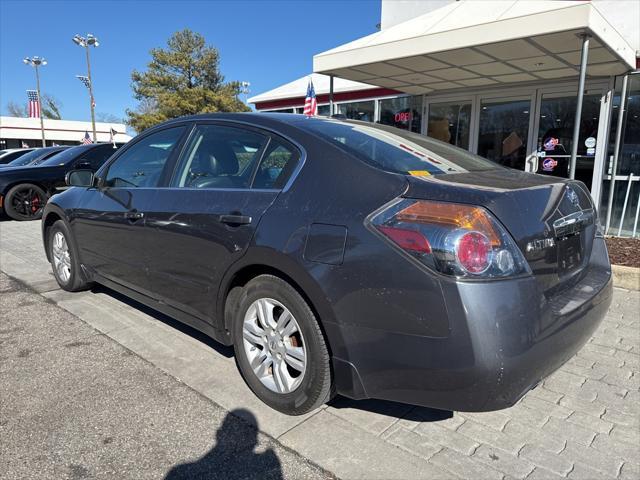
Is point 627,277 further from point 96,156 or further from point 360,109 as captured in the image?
point 96,156

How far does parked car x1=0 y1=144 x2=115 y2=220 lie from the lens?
9.32 m

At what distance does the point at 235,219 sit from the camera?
255 cm

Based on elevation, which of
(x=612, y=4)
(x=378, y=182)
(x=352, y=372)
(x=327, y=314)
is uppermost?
(x=612, y=4)

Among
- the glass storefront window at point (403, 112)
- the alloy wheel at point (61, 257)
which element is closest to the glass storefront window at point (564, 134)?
the glass storefront window at point (403, 112)

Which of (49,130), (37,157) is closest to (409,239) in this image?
(37,157)

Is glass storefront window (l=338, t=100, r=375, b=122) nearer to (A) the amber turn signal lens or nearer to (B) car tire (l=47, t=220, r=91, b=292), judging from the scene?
(B) car tire (l=47, t=220, r=91, b=292)

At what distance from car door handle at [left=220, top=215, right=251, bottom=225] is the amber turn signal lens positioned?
0.97 metres

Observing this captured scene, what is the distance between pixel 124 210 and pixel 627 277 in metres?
5.02

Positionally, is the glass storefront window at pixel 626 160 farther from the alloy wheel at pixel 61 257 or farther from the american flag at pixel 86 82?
the american flag at pixel 86 82

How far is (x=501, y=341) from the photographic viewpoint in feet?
5.78

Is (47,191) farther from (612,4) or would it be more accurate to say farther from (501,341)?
(612,4)

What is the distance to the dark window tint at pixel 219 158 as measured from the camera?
2.73m

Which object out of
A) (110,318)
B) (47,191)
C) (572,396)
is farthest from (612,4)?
(47,191)

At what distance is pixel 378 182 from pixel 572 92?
7.68 meters
